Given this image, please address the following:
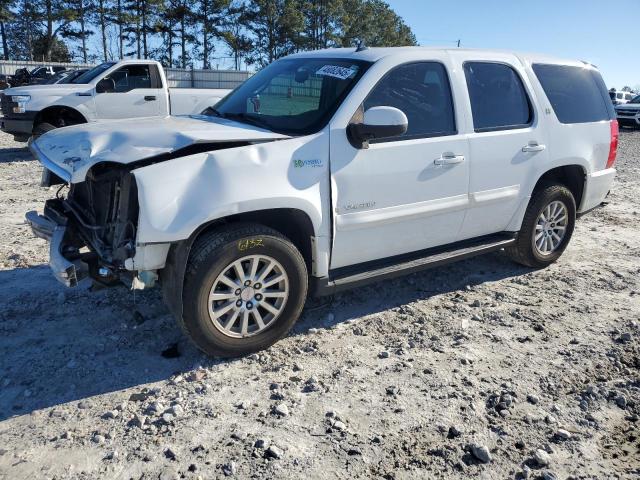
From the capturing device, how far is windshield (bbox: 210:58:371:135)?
12.8 feet

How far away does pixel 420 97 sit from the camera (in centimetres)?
424

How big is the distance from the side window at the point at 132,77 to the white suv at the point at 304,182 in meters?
7.54

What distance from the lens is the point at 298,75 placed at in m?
4.39

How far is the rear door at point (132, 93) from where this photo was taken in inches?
444

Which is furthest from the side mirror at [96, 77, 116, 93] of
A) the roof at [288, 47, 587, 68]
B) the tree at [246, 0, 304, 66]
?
the tree at [246, 0, 304, 66]

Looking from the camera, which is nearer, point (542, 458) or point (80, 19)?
point (542, 458)

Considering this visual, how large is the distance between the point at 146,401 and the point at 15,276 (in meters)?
2.37

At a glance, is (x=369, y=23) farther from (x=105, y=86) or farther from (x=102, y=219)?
(x=102, y=219)

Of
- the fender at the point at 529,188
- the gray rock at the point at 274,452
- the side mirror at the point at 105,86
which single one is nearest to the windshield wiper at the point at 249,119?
the gray rock at the point at 274,452

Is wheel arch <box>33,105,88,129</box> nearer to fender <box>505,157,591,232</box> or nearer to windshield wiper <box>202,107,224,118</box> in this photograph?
windshield wiper <box>202,107,224,118</box>

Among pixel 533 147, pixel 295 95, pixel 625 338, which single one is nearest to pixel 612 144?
pixel 533 147

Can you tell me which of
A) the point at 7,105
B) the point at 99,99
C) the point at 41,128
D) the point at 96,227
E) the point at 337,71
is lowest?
the point at 96,227

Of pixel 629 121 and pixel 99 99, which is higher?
pixel 99 99

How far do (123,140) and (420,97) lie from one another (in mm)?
2141
